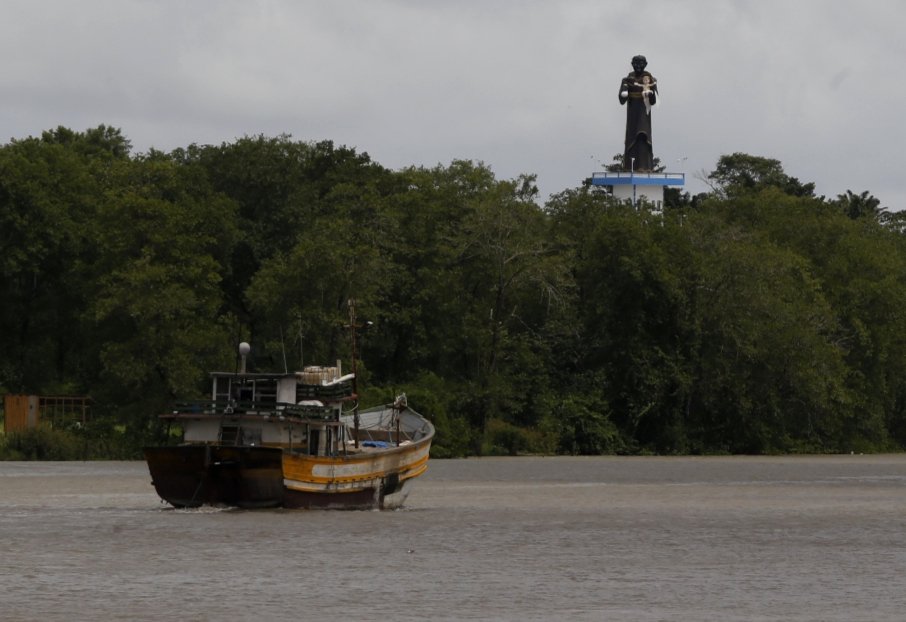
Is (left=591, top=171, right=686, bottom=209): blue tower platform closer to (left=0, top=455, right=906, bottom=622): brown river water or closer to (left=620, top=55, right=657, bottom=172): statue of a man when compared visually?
(left=620, top=55, right=657, bottom=172): statue of a man

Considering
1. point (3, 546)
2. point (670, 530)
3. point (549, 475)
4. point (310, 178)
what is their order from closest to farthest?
point (3, 546), point (670, 530), point (549, 475), point (310, 178)

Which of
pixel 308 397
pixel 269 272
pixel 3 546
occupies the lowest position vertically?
pixel 3 546

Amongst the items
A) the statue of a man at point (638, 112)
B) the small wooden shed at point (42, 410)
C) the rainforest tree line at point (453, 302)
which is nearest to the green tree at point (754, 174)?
the statue of a man at point (638, 112)

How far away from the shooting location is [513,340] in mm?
110125

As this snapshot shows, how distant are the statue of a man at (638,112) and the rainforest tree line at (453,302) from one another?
160 feet

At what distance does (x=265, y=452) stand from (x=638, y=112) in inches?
4762

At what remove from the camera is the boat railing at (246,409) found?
191 ft

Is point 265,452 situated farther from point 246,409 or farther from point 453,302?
point 453,302

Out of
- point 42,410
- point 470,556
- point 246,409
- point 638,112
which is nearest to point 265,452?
point 246,409

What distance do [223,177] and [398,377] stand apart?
55.7ft

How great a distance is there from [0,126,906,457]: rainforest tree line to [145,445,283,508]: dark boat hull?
36276 millimetres

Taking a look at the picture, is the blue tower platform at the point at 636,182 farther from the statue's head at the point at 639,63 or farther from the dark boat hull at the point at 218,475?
the dark boat hull at the point at 218,475

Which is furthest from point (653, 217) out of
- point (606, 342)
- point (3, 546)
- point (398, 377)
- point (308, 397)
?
point (3, 546)

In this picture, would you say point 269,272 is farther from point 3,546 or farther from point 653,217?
point 3,546
